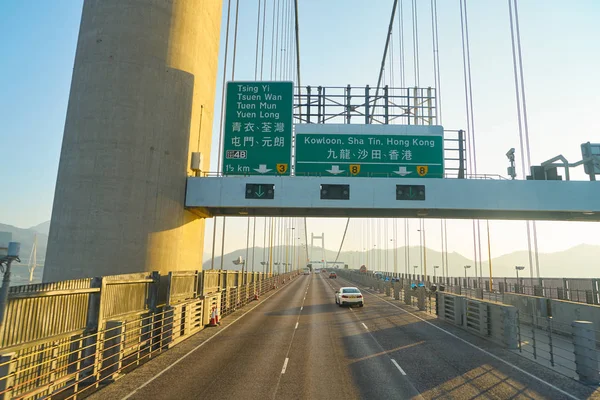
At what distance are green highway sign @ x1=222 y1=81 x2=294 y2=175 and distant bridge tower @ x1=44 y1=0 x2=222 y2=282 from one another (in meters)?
2.49

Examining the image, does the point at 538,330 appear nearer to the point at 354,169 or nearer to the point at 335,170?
the point at 354,169

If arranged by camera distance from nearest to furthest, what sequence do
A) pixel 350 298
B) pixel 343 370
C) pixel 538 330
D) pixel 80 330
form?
pixel 80 330
pixel 343 370
pixel 538 330
pixel 350 298

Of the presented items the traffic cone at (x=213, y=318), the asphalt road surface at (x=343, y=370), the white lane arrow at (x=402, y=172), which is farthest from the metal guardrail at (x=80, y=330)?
the white lane arrow at (x=402, y=172)

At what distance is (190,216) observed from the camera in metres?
20.5

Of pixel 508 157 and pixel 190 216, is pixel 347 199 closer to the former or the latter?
pixel 190 216

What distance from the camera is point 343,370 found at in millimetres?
10328

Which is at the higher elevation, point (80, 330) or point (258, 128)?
point (258, 128)

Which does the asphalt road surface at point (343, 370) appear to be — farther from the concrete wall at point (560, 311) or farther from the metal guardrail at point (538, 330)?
the concrete wall at point (560, 311)

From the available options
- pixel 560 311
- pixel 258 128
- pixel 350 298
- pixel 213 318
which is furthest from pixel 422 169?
pixel 213 318

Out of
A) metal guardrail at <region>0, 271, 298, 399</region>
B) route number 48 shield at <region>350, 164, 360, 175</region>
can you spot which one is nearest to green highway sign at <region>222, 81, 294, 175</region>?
route number 48 shield at <region>350, 164, 360, 175</region>

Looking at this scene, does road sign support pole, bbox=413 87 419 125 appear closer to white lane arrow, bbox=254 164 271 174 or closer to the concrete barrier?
white lane arrow, bbox=254 164 271 174

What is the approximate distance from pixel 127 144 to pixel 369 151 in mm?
12656

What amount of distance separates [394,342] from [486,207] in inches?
407

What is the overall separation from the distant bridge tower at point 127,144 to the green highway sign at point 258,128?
8.16 ft
